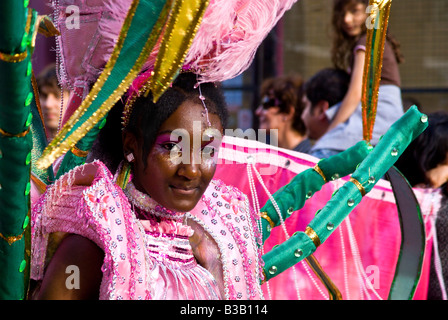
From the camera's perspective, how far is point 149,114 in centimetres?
117

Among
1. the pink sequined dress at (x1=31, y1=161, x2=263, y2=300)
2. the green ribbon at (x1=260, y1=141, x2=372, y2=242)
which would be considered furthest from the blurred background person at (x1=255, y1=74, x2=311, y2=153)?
the pink sequined dress at (x1=31, y1=161, x2=263, y2=300)

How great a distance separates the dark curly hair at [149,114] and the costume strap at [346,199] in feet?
1.05

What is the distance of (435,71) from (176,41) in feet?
12.7

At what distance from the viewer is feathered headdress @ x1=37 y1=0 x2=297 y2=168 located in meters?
1.00

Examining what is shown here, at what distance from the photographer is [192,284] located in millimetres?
1242

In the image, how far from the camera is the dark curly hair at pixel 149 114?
1.17 m

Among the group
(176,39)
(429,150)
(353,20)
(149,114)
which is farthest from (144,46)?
(353,20)

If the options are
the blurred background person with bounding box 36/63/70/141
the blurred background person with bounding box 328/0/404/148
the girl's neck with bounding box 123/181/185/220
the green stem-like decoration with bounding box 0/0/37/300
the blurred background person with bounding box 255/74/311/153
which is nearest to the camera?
the green stem-like decoration with bounding box 0/0/37/300

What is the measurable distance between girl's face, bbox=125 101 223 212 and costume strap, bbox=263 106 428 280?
304mm

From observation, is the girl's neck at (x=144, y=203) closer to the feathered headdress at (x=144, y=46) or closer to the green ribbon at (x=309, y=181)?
the feathered headdress at (x=144, y=46)

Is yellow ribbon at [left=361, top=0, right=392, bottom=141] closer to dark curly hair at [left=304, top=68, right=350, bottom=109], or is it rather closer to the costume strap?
the costume strap

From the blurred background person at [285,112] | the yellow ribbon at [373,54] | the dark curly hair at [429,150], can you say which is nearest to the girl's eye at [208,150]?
the yellow ribbon at [373,54]
